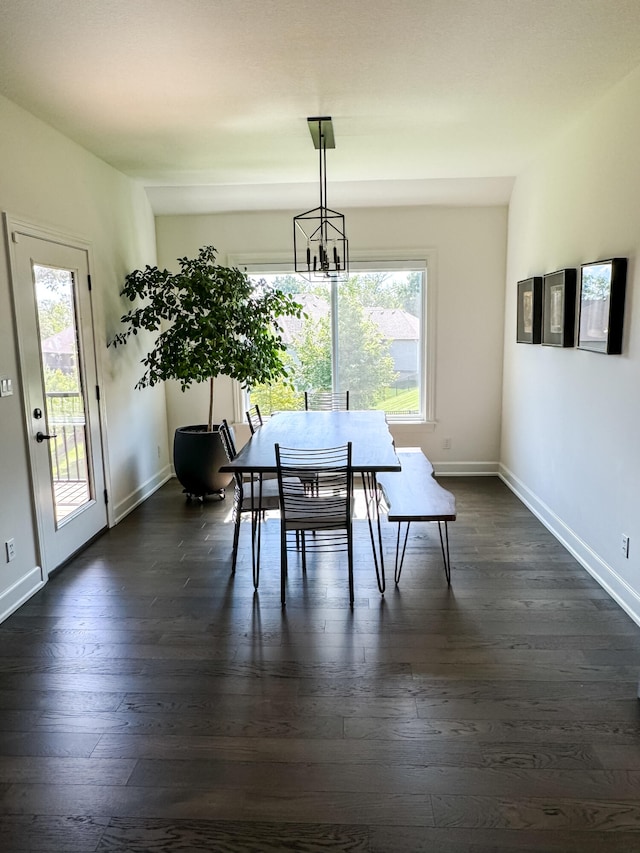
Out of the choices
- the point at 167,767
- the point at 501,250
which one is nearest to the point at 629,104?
the point at 501,250

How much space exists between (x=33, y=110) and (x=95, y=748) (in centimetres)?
324

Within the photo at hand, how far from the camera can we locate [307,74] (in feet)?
9.23

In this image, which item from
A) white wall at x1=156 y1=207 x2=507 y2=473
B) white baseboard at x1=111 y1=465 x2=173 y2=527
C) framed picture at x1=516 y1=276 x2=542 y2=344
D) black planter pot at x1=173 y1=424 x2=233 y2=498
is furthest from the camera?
white wall at x1=156 y1=207 x2=507 y2=473

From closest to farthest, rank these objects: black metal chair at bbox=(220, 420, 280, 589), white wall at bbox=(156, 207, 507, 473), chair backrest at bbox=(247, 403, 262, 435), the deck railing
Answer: black metal chair at bbox=(220, 420, 280, 589) → the deck railing → chair backrest at bbox=(247, 403, 262, 435) → white wall at bbox=(156, 207, 507, 473)

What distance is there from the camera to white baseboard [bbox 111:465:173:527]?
14.9 ft

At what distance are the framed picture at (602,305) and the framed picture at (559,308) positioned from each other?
0.17m

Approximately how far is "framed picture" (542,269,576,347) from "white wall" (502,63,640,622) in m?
0.09

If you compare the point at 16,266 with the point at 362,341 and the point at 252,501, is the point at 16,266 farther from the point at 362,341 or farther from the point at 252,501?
the point at 362,341

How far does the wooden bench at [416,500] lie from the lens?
10.4 feet

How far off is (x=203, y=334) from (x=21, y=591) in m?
2.24

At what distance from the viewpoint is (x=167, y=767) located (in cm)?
200

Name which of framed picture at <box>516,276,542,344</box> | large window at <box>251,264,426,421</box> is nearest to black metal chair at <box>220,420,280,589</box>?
large window at <box>251,264,426,421</box>

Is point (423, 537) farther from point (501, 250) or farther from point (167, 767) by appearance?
point (501, 250)

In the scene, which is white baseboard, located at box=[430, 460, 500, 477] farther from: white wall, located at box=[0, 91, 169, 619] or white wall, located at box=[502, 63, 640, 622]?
white wall, located at box=[0, 91, 169, 619]
